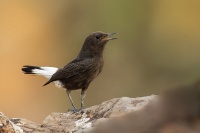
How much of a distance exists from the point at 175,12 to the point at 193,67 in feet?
11.5

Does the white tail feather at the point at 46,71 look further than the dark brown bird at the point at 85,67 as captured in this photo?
Yes

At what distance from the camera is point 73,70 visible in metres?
10.2

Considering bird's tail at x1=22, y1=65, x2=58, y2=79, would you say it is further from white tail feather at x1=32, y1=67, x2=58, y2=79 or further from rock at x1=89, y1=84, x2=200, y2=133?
rock at x1=89, y1=84, x2=200, y2=133

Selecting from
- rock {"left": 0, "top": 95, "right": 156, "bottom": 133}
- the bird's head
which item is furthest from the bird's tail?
rock {"left": 0, "top": 95, "right": 156, "bottom": 133}

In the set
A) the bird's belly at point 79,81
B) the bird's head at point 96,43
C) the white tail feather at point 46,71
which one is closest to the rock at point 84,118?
the bird's belly at point 79,81

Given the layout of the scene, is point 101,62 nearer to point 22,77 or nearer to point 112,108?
point 112,108

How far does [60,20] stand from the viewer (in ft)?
73.2

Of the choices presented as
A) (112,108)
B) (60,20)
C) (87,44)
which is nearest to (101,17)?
(60,20)

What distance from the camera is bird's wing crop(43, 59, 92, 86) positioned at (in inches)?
392

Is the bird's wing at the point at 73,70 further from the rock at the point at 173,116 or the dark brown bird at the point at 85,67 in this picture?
the rock at the point at 173,116

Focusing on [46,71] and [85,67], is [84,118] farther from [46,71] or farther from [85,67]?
[46,71]

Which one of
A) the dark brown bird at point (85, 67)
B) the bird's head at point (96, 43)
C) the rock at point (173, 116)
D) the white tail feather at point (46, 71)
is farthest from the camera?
the white tail feather at point (46, 71)

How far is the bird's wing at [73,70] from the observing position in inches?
392

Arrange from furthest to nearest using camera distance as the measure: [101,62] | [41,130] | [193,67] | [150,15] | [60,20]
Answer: [150,15] < [60,20] < [193,67] < [101,62] < [41,130]
